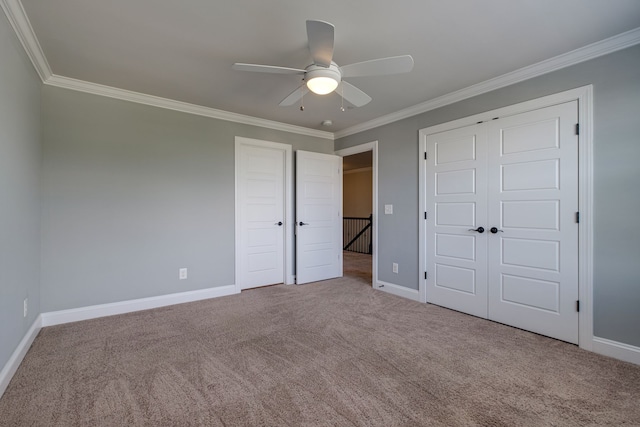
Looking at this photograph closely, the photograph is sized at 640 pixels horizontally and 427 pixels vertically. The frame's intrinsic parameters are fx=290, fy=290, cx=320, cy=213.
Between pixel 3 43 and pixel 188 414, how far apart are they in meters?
2.63

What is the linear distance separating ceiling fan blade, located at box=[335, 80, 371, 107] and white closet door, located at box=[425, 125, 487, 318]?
1.44 m

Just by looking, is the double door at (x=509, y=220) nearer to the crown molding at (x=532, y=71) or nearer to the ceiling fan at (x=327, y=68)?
the crown molding at (x=532, y=71)

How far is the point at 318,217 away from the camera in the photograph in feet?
15.6

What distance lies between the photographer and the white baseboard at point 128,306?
294 centimetres

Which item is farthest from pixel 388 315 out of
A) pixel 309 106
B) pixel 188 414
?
pixel 309 106

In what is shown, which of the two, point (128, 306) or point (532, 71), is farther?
point (128, 306)

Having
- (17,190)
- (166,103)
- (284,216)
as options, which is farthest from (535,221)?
(17,190)

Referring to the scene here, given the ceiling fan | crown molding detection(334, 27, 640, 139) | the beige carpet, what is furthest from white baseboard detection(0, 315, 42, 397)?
crown molding detection(334, 27, 640, 139)

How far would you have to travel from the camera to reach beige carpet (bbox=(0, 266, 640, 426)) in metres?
1.65

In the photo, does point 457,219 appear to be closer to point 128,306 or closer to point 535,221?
point 535,221

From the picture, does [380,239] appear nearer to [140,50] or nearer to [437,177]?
[437,177]

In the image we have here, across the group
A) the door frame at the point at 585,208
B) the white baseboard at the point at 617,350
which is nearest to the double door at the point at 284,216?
the door frame at the point at 585,208

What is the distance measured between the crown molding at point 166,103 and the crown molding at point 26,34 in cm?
18

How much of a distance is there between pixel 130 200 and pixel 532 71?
4.36m
